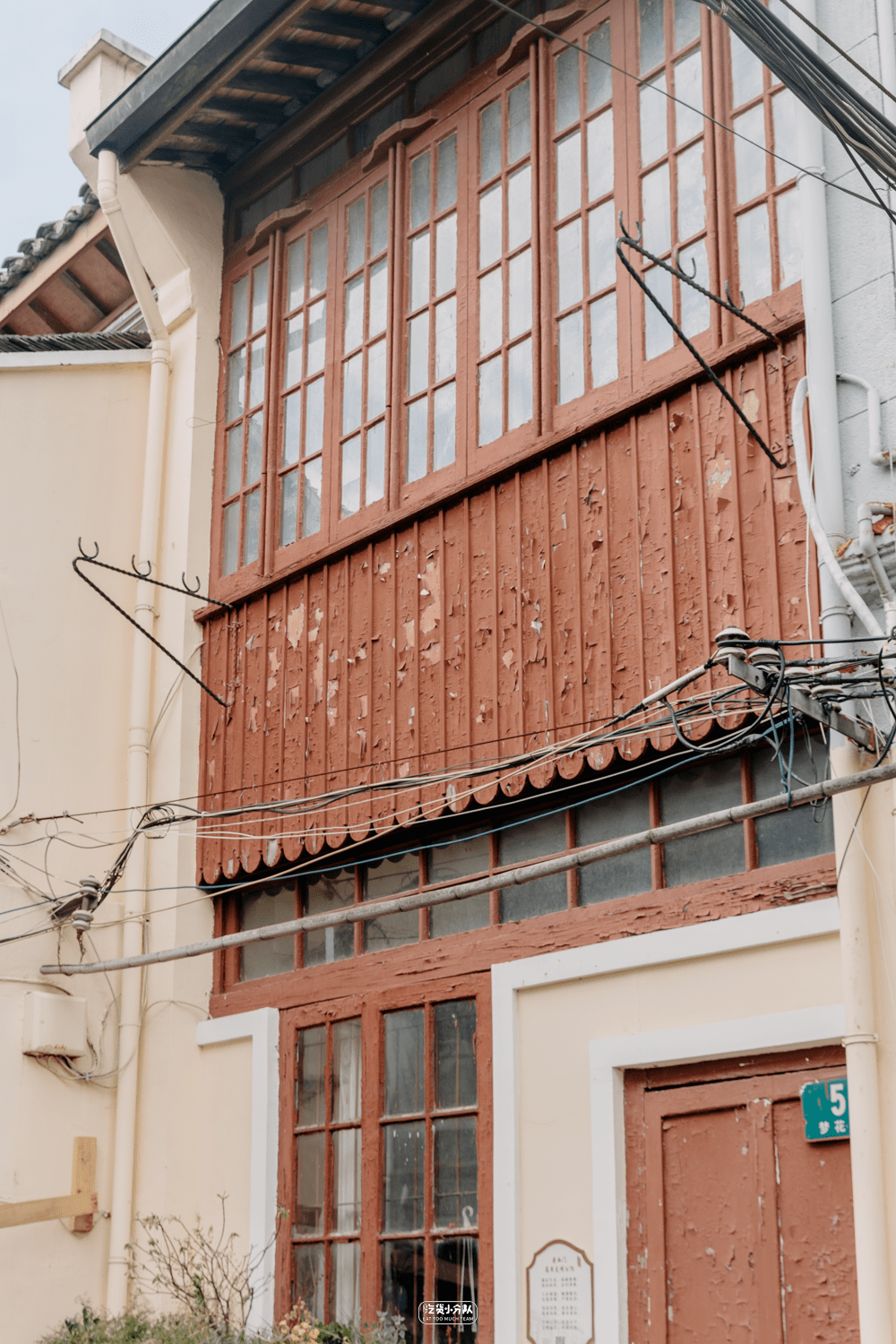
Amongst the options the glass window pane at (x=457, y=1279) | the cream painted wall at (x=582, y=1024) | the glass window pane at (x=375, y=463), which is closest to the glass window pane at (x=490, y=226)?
the glass window pane at (x=375, y=463)

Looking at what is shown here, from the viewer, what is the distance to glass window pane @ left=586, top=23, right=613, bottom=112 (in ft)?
26.7

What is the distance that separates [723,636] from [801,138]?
9.24 ft

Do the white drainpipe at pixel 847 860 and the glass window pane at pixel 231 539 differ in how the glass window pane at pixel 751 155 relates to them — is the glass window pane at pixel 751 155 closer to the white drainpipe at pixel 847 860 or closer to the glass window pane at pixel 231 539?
the white drainpipe at pixel 847 860

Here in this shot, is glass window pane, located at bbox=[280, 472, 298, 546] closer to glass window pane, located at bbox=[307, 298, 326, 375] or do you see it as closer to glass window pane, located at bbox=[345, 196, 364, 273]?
glass window pane, located at bbox=[307, 298, 326, 375]

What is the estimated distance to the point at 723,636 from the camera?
5.34 metres

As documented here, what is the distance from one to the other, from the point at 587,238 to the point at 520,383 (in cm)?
Answer: 83

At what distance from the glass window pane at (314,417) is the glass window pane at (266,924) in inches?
107

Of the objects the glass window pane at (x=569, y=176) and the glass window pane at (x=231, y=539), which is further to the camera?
the glass window pane at (x=231, y=539)

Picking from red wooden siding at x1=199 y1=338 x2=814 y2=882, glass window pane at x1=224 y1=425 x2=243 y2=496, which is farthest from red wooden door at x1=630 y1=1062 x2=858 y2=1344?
glass window pane at x1=224 y1=425 x2=243 y2=496

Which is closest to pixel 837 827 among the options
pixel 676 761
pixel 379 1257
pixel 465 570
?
pixel 676 761

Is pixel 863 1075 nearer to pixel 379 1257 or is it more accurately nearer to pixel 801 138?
pixel 379 1257

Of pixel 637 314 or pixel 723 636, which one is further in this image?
pixel 637 314

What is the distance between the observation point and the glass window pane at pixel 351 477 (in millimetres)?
9039

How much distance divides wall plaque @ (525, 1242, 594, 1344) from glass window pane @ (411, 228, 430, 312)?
207 inches
